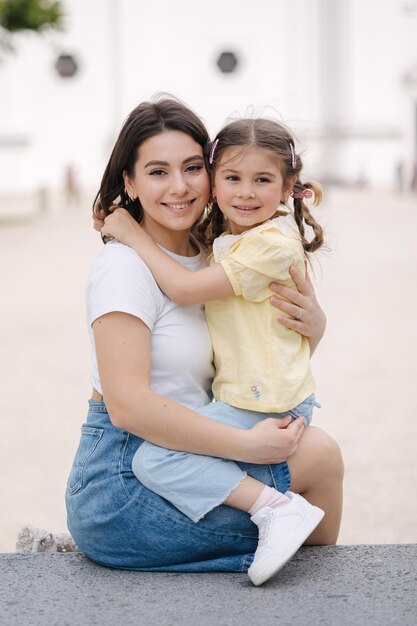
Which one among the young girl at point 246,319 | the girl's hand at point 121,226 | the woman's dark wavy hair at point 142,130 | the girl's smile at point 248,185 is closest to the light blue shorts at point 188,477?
the young girl at point 246,319

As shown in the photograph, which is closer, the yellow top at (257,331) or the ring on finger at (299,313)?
the yellow top at (257,331)

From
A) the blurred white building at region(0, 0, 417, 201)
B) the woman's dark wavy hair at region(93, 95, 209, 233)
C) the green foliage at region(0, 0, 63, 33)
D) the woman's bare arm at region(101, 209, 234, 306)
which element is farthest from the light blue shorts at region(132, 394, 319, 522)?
the blurred white building at region(0, 0, 417, 201)

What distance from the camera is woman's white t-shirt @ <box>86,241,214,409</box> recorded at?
3.02 meters

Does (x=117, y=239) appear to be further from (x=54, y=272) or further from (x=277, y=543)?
(x=54, y=272)

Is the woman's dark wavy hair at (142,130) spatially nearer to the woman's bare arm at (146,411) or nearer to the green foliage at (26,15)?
the woman's bare arm at (146,411)

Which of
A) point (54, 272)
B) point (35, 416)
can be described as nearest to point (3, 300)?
point (54, 272)

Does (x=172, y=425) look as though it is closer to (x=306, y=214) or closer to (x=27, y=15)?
(x=306, y=214)

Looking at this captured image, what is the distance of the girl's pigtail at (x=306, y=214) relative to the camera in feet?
10.9

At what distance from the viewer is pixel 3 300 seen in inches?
506

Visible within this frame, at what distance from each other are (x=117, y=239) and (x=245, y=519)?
936 mm

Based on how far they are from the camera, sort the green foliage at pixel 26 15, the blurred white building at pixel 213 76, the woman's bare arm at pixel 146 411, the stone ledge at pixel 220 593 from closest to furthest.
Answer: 1. the stone ledge at pixel 220 593
2. the woman's bare arm at pixel 146 411
3. the green foliage at pixel 26 15
4. the blurred white building at pixel 213 76

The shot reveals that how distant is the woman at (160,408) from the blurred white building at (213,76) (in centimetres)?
3645

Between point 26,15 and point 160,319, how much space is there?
74.5 feet

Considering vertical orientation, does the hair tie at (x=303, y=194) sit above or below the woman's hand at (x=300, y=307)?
above
